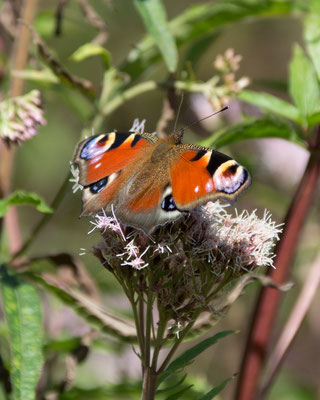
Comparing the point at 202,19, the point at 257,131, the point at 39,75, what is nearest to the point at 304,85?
the point at 257,131

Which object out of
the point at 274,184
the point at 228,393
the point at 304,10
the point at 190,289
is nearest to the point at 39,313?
the point at 190,289

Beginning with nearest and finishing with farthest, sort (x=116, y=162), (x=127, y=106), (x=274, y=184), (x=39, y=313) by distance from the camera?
(x=39, y=313) < (x=116, y=162) < (x=274, y=184) < (x=127, y=106)

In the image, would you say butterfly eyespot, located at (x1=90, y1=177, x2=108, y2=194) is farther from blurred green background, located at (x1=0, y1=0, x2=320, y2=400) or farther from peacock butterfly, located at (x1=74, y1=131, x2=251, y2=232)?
blurred green background, located at (x1=0, y1=0, x2=320, y2=400)

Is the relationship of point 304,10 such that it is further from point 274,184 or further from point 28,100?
point 274,184

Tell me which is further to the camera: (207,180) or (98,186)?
(98,186)

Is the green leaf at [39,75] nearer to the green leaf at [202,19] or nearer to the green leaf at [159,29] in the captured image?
the green leaf at [202,19]

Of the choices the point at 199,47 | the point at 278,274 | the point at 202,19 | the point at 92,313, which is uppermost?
the point at 202,19

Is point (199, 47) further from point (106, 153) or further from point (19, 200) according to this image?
point (19, 200)
